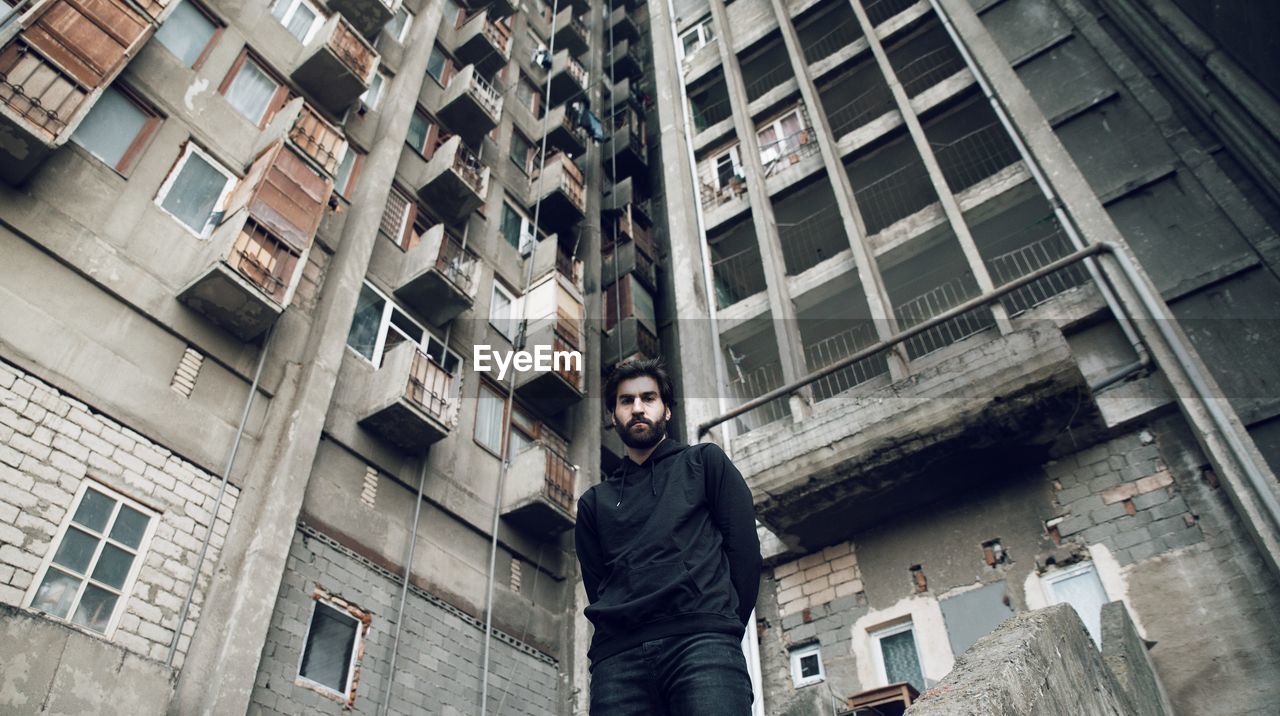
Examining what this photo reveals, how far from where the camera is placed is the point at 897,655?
10.5 m

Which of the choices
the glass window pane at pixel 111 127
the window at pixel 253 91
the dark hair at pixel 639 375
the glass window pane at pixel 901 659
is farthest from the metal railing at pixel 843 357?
the glass window pane at pixel 111 127

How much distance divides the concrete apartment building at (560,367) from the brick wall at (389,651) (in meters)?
0.06

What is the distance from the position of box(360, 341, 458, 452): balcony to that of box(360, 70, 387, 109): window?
6165mm

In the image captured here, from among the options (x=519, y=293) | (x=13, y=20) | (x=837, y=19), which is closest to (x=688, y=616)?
(x=13, y=20)

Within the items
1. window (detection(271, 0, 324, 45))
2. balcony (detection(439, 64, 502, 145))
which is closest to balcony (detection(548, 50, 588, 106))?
balcony (detection(439, 64, 502, 145))

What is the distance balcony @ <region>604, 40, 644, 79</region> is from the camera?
1158 inches

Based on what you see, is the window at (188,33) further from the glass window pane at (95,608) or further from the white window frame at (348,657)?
the white window frame at (348,657)

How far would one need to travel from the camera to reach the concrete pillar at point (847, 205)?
12758 mm

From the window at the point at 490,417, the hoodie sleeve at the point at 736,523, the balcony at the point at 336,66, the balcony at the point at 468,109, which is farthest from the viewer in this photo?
the balcony at the point at 468,109

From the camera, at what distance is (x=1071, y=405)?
9938 mm

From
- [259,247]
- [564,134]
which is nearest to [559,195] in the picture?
[564,134]

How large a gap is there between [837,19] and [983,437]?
1344 cm

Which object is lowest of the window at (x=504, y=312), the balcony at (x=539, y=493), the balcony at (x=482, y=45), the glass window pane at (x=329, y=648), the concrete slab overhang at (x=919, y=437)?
the glass window pane at (x=329, y=648)

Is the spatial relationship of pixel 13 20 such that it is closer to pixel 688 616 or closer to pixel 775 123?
pixel 688 616
